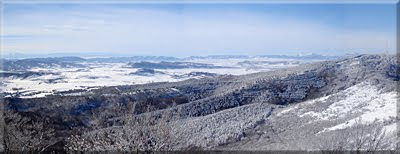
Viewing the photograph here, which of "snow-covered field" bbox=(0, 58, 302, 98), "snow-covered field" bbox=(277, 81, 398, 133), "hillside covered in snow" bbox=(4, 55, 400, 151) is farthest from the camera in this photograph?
"snow-covered field" bbox=(0, 58, 302, 98)

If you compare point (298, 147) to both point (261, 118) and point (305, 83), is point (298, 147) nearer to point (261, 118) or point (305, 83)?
point (261, 118)

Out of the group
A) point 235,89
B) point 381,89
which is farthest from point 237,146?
point 235,89

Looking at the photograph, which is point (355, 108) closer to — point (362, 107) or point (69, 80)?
point (362, 107)

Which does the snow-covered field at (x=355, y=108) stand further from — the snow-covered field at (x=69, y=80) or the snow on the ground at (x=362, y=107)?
the snow-covered field at (x=69, y=80)

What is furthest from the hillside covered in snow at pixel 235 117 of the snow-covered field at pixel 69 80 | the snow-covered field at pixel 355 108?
the snow-covered field at pixel 69 80

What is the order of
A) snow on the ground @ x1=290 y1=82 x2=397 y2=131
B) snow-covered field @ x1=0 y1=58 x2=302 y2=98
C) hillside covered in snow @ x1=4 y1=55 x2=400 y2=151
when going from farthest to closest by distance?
snow-covered field @ x1=0 y1=58 x2=302 y2=98
snow on the ground @ x1=290 y1=82 x2=397 y2=131
hillside covered in snow @ x1=4 y1=55 x2=400 y2=151

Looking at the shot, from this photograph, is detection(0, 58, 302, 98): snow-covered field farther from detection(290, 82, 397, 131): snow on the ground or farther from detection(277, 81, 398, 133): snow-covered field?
detection(290, 82, 397, 131): snow on the ground

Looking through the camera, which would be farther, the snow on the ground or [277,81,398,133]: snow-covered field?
the snow on the ground

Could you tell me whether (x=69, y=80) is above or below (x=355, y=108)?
below

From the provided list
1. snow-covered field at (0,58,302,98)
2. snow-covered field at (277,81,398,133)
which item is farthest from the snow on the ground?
snow-covered field at (0,58,302,98)

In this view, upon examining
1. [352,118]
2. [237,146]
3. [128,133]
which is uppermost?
[128,133]

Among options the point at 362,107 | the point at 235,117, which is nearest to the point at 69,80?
the point at 235,117
